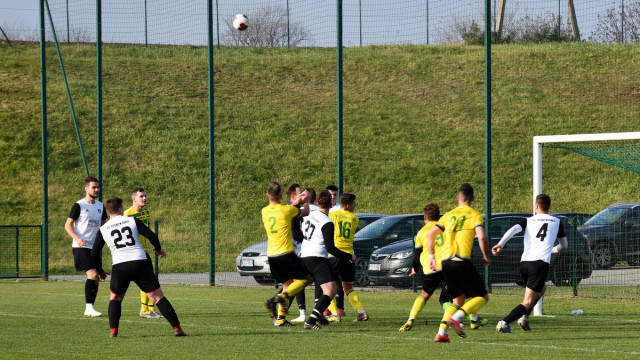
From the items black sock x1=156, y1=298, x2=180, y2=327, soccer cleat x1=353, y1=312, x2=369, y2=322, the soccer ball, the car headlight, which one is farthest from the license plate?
black sock x1=156, y1=298, x2=180, y2=327

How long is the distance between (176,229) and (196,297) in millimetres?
11562

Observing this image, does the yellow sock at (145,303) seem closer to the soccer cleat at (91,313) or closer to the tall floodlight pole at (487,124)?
the soccer cleat at (91,313)

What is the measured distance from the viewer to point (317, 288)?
41.2 ft

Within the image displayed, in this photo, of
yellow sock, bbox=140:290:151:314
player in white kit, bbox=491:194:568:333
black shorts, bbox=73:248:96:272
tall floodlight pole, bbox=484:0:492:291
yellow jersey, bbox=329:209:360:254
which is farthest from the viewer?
tall floodlight pole, bbox=484:0:492:291

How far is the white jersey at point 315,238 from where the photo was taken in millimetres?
11888

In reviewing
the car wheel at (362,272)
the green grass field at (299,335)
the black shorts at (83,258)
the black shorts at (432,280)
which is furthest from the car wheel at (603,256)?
the black shorts at (83,258)

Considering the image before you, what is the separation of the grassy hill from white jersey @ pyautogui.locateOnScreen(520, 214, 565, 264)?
16.3m

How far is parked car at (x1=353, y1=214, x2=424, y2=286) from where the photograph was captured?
19.3 m

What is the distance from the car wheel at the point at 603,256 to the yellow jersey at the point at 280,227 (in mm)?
8381

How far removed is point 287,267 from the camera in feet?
38.8

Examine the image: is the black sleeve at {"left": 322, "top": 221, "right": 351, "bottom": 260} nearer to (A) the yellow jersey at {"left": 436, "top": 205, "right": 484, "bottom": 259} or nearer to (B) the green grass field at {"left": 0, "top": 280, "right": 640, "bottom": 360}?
(B) the green grass field at {"left": 0, "top": 280, "right": 640, "bottom": 360}

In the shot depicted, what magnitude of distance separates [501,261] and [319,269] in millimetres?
7235

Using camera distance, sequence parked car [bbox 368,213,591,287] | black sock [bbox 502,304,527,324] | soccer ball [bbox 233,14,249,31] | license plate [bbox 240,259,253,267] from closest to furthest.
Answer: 1. black sock [bbox 502,304,527,324]
2. parked car [bbox 368,213,591,287]
3. license plate [bbox 240,259,253,267]
4. soccer ball [bbox 233,14,249,31]

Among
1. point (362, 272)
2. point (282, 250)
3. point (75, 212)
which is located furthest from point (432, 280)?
point (362, 272)
